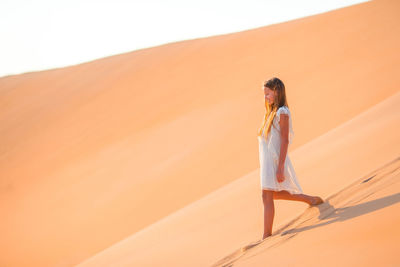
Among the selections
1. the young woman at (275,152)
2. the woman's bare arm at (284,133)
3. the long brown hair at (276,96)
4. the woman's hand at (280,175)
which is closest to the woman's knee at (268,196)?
the young woman at (275,152)

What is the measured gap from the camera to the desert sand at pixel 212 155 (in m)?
3.31

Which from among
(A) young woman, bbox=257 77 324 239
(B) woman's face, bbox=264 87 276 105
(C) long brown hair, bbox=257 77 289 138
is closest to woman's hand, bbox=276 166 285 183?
(A) young woman, bbox=257 77 324 239

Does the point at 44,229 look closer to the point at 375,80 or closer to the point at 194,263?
the point at 194,263

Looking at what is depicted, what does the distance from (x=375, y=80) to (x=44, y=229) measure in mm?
7951

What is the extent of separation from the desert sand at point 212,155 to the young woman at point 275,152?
0.72ft

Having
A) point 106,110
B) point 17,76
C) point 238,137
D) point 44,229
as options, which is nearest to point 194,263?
point 238,137

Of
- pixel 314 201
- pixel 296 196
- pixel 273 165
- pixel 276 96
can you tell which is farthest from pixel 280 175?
pixel 276 96

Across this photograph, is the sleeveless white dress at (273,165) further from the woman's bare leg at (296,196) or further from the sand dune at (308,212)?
the sand dune at (308,212)

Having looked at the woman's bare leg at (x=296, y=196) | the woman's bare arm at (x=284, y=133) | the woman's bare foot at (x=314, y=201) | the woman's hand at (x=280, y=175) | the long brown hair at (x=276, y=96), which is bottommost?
the woman's bare foot at (x=314, y=201)

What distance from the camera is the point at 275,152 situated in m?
3.42

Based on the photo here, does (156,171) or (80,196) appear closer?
(156,171)

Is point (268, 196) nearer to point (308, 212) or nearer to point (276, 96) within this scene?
point (308, 212)

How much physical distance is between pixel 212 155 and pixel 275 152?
608 cm

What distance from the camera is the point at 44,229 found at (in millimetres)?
9852
